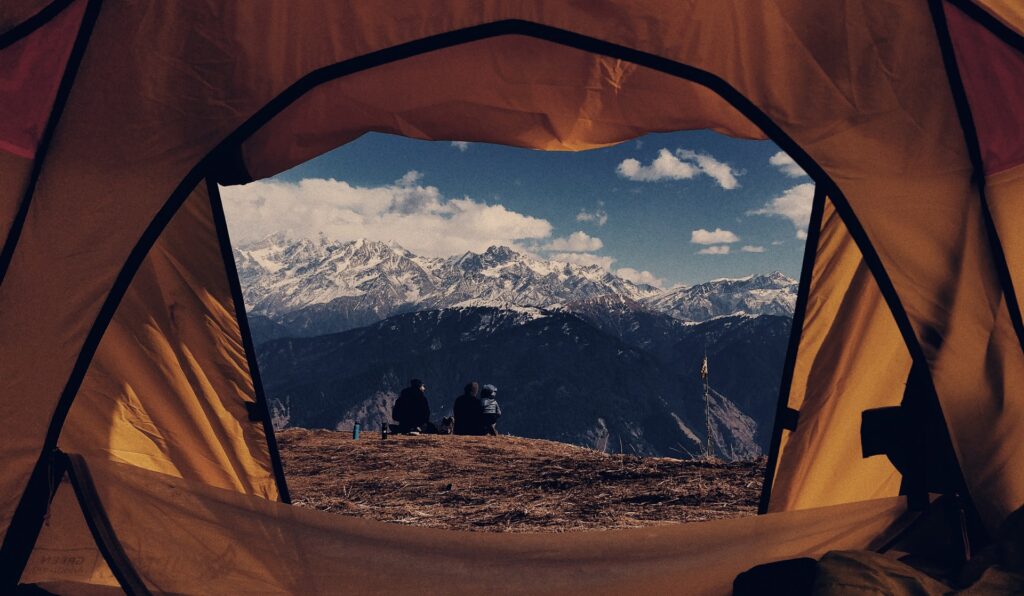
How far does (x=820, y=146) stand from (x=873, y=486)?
2.58 meters

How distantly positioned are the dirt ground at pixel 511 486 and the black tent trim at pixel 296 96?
3796 mm

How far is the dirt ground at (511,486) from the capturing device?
20.7 ft

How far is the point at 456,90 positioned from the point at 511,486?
19.8 ft

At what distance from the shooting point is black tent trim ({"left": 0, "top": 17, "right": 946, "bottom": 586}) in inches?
111

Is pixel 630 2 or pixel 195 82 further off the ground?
pixel 630 2

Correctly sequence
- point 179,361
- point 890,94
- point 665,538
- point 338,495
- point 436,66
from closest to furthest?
1. point 890,94
2. point 665,538
3. point 436,66
4. point 179,361
5. point 338,495

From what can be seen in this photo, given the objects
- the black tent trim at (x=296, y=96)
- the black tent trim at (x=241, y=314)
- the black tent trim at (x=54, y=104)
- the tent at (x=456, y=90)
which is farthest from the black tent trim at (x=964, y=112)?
the black tent trim at (x=241, y=314)

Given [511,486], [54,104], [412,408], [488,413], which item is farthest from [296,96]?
[412,408]

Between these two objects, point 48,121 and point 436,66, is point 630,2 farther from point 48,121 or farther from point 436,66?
point 48,121

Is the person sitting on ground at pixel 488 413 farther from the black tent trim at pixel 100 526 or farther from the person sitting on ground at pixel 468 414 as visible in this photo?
the black tent trim at pixel 100 526

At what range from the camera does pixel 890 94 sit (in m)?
2.84

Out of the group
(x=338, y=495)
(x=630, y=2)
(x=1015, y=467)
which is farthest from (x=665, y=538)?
(x=338, y=495)

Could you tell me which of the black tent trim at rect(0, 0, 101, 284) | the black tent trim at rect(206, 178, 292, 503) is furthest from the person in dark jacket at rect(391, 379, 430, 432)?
the black tent trim at rect(0, 0, 101, 284)

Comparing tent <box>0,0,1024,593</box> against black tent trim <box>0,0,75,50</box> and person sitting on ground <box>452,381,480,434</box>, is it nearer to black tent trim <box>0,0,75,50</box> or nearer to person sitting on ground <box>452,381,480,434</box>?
black tent trim <box>0,0,75,50</box>
